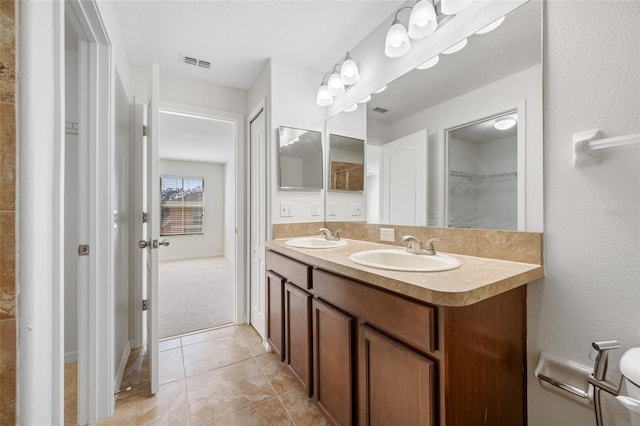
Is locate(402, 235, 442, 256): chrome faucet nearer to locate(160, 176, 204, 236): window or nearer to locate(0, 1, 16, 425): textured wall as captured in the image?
locate(0, 1, 16, 425): textured wall

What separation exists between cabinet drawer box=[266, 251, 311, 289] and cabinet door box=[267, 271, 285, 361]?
0.20ft

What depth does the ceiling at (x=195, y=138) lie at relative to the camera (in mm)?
3492

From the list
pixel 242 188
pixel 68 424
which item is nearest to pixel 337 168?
pixel 242 188

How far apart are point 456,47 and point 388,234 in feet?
3.53

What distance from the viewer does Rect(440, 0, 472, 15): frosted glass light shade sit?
1.16 meters

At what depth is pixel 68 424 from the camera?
4.31 ft

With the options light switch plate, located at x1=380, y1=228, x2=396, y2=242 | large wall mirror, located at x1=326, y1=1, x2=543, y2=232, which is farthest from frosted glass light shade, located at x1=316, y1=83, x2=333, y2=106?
light switch plate, located at x1=380, y1=228, x2=396, y2=242

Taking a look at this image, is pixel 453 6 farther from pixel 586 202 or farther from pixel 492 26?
pixel 586 202

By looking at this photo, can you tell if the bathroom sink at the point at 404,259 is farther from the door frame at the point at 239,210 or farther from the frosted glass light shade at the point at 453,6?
the door frame at the point at 239,210

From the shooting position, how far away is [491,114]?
3.82 ft

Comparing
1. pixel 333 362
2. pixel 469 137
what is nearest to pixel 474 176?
pixel 469 137

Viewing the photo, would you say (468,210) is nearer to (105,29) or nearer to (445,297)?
(445,297)

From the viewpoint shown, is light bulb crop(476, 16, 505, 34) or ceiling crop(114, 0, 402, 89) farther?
ceiling crop(114, 0, 402, 89)

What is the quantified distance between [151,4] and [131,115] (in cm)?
A: 85
